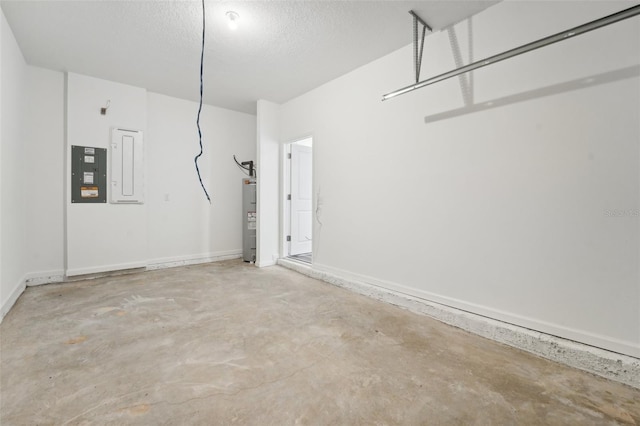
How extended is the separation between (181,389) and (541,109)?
3.03 meters

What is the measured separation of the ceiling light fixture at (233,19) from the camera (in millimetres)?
2459

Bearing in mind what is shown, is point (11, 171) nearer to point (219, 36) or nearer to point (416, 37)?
point (219, 36)

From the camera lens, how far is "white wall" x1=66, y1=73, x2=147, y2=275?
377 cm

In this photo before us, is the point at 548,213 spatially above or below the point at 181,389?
above

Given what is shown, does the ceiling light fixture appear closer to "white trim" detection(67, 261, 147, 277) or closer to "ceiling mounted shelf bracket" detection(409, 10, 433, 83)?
"ceiling mounted shelf bracket" detection(409, 10, 433, 83)

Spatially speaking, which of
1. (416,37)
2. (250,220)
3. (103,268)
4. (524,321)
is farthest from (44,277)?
(524,321)

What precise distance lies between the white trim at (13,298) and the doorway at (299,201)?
10.8 feet

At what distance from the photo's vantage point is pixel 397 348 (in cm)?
211

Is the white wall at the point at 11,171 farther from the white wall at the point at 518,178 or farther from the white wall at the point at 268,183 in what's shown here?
the white wall at the point at 518,178

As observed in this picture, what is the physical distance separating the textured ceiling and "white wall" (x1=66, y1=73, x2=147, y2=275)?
240mm

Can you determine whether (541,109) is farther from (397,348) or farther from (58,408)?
(58,408)

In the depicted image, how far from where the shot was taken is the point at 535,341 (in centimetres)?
205

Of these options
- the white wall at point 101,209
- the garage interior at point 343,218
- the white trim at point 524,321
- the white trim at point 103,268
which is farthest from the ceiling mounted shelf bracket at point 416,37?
the white trim at point 103,268

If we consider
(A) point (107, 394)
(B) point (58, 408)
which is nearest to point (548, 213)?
(A) point (107, 394)
